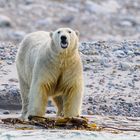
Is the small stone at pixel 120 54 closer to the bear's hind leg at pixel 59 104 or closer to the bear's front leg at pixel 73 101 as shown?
the bear's hind leg at pixel 59 104

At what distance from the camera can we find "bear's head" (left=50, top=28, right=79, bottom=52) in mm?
8180

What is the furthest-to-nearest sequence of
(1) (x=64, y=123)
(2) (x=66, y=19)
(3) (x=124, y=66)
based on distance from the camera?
1. (2) (x=66, y=19)
2. (3) (x=124, y=66)
3. (1) (x=64, y=123)

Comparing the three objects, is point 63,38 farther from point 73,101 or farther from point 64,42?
point 73,101

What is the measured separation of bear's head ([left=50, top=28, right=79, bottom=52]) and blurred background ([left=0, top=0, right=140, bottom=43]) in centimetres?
1302

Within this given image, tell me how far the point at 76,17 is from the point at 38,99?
49.6ft

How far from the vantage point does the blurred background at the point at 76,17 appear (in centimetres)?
2238

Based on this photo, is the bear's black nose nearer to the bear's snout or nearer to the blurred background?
the bear's snout

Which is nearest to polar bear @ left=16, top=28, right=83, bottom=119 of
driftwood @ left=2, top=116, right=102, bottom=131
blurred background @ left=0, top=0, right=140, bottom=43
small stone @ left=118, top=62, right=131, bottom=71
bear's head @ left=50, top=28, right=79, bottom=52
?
bear's head @ left=50, top=28, right=79, bottom=52

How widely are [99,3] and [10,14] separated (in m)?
2.91

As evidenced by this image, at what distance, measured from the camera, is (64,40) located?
26.8ft

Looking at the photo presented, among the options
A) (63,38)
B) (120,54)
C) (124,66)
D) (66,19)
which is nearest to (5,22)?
(66,19)

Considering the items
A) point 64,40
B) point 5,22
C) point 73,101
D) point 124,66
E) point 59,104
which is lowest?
point 59,104

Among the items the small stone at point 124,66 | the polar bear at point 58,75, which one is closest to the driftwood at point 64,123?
the polar bear at point 58,75

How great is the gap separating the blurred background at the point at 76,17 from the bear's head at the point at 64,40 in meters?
13.0
